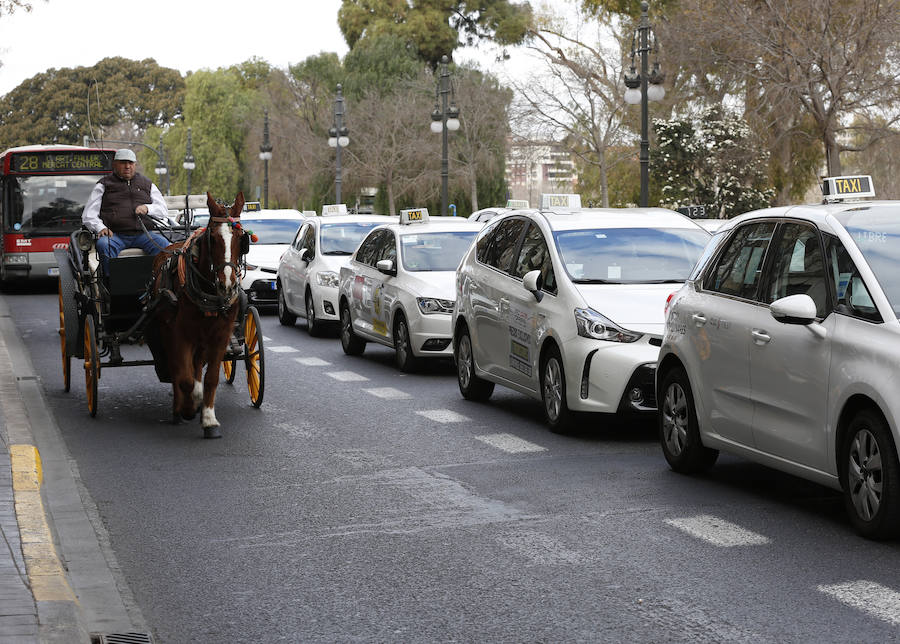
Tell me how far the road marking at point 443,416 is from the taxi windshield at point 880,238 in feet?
15.8

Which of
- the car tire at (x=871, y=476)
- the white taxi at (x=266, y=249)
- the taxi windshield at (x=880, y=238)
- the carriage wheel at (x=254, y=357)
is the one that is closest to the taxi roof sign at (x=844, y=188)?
the taxi windshield at (x=880, y=238)

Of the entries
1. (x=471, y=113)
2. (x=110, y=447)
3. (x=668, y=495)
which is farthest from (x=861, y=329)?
(x=471, y=113)

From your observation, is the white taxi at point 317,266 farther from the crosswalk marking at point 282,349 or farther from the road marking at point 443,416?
the road marking at point 443,416

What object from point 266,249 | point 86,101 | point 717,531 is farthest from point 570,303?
point 86,101

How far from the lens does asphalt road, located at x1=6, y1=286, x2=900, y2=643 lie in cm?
566

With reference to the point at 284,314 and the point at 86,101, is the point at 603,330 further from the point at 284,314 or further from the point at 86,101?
the point at 86,101

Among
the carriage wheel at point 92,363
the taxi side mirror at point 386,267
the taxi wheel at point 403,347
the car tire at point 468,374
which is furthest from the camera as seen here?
the taxi side mirror at point 386,267

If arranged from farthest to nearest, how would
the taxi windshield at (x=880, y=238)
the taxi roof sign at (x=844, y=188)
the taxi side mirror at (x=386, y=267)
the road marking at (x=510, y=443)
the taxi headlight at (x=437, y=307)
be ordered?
the taxi side mirror at (x=386, y=267)
the taxi headlight at (x=437, y=307)
the road marking at (x=510, y=443)
the taxi roof sign at (x=844, y=188)
the taxi windshield at (x=880, y=238)

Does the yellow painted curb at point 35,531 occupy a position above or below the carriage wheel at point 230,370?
above

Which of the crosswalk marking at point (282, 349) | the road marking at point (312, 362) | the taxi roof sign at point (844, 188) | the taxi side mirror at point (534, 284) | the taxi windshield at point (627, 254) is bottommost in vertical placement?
the crosswalk marking at point (282, 349)

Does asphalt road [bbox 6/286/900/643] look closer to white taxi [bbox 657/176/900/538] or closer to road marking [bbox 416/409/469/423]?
road marking [bbox 416/409/469/423]

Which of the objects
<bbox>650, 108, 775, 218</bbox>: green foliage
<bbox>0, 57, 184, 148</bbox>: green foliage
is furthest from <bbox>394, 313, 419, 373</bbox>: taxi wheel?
<bbox>0, 57, 184, 148</bbox>: green foliage

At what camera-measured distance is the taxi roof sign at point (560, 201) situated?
13250 mm

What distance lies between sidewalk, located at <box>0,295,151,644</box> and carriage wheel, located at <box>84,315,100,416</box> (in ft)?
2.47
